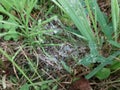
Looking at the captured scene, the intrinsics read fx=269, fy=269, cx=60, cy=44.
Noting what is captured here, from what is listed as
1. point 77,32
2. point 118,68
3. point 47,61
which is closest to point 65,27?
point 77,32

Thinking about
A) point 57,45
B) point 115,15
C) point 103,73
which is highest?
point 115,15

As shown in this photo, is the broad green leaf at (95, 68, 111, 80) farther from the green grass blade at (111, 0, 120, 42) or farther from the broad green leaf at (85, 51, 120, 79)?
the green grass blade at (111, 0, 120, 42)

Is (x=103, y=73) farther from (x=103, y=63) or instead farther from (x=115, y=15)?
(x=115, y=15)

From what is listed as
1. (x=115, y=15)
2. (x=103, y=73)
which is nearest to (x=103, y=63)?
(x=103, y=73)

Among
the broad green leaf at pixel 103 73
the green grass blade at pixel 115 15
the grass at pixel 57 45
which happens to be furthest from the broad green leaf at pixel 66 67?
the green grass blade at pixel 115 15

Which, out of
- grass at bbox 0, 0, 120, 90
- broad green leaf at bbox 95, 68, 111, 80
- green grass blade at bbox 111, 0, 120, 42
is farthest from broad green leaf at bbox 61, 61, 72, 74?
green grass blade at bbox 111, 0, 120, 42

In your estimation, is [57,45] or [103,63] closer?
[103,63]

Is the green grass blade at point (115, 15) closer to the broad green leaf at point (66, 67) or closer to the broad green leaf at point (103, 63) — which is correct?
the broad green leaf at point (103, 63)

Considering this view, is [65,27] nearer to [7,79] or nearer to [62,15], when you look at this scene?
[62,15]

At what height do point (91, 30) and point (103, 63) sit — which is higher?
point (91, 30)
